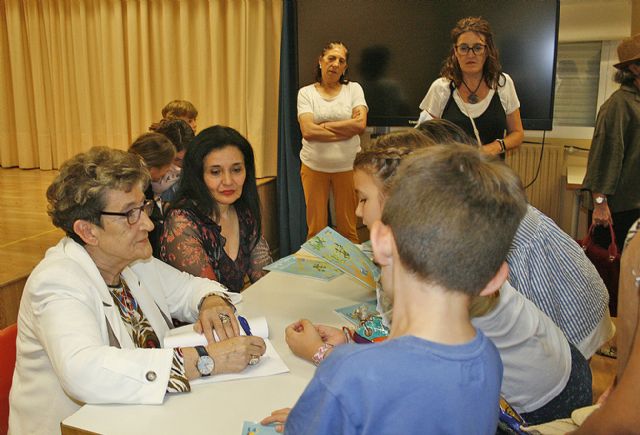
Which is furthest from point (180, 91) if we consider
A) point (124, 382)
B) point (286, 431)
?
point (286, 431)

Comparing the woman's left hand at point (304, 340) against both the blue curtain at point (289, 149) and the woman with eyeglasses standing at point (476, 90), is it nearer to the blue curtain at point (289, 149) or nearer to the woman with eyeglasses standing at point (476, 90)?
the woman with eyeglasses standing at point (476, 90)

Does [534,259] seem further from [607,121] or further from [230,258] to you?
[607,121]

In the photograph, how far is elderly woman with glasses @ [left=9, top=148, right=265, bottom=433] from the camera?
132cm

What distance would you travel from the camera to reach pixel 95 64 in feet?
18.4

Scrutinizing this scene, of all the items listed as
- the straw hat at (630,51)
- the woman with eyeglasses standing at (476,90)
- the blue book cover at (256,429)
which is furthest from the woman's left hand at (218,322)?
the straw hat at (630,51)

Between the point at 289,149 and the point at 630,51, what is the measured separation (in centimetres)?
253

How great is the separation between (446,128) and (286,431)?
1031 millimetres

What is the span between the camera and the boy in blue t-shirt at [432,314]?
2.59 feet

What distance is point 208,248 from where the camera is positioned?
2.32 metres

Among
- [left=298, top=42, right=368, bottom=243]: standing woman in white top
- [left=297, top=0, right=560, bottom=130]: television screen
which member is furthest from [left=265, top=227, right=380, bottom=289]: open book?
[left=297, top=0, right=560, bottom=130]: television screen

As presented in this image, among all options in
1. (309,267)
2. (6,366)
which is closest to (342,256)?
(309,267)

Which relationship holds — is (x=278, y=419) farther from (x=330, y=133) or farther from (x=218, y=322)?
(x=330, y=133)

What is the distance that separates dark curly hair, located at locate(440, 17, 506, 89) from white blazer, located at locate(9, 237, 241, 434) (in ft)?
7.08

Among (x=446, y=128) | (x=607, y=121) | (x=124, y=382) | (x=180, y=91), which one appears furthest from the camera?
(x=180, y=91)
